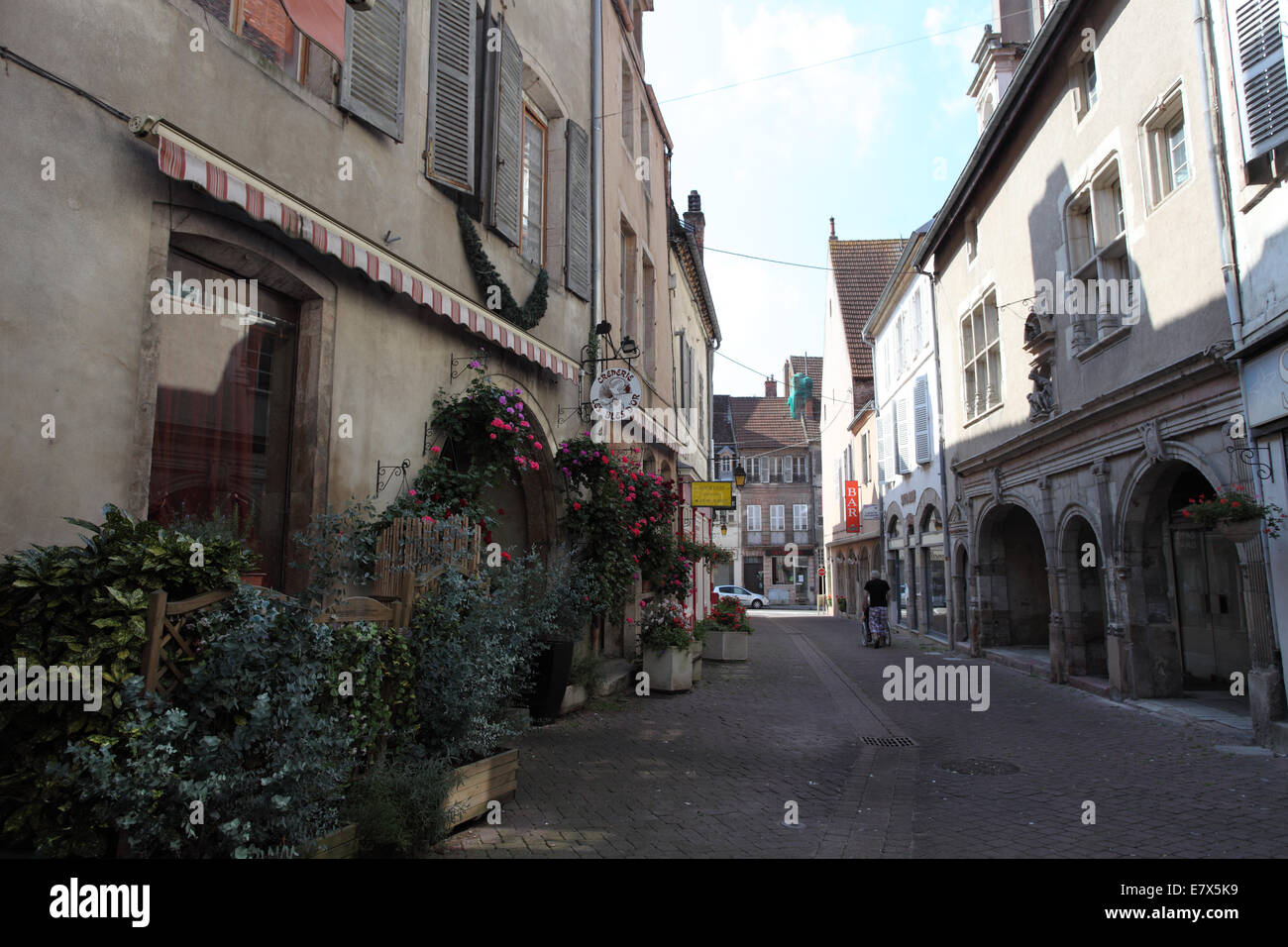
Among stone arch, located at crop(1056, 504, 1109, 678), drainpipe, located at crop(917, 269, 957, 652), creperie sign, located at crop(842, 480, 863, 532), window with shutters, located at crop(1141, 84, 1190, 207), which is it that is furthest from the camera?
creperie sign, located at crop(842, 480, 863, 532)

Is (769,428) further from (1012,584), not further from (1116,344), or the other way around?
(1116,344)

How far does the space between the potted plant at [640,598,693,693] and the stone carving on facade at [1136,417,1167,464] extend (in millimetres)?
5593

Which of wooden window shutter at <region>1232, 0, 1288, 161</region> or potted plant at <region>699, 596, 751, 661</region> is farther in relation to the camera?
potted plant at <region>699, 596, 751, 661</region>

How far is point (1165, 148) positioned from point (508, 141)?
278 inches

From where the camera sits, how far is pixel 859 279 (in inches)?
1272

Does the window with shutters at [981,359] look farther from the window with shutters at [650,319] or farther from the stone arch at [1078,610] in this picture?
the window with shutters at [650,319]

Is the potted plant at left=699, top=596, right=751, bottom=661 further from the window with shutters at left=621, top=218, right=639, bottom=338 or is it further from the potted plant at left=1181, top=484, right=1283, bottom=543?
the potted plant at left=1181, top=484, right=1283, bottom=543

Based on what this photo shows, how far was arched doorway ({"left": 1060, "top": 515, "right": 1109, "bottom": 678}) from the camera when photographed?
11484 mm

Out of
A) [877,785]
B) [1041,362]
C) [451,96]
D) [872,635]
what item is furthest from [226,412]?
[872,635]

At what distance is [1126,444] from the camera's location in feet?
30.7

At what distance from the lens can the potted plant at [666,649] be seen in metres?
10.2

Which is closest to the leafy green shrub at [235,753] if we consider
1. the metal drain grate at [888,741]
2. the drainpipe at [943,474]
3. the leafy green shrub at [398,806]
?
the leafy green shrub at [398,806]

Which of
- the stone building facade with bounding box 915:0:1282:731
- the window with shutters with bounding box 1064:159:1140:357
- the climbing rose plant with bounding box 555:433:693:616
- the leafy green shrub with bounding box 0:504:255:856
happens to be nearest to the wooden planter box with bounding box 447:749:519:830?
the leafy green shrub with bounding box 0:504:255:856

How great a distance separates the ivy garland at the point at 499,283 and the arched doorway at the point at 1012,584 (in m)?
10.1
